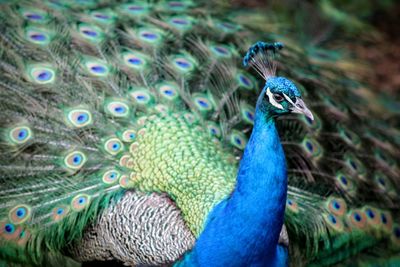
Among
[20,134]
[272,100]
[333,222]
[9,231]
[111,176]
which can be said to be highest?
[272,100]

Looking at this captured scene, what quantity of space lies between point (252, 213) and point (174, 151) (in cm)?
48

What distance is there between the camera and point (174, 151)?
8.02 feet

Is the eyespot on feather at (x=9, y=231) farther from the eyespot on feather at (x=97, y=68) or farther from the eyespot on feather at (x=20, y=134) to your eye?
the eyespot on feather at (x=97, y=68)

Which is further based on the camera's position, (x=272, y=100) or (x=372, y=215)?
(x=372, y=215)

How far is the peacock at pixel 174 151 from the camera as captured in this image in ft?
7.05

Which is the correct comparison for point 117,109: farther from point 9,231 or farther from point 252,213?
point 252,213

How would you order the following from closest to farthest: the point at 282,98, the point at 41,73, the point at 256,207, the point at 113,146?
1. the point at 282,98
2. the point at 256,207
3. the point at 113,146
4. the point at 41,73

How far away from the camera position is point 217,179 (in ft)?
7.72

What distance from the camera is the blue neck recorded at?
203 centimetres

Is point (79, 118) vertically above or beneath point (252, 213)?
beneath

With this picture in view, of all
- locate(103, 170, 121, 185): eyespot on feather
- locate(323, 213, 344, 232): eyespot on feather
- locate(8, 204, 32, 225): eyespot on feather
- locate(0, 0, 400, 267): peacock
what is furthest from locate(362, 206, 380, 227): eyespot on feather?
locate(8, 204, 32, 225): eyespot on feather

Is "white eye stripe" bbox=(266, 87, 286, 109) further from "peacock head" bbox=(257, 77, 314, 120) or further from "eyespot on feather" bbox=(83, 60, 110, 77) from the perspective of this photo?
"eyespot on feather" bbox=(83, 60, 110, 77)

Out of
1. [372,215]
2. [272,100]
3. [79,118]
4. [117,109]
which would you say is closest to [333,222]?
[372,215]

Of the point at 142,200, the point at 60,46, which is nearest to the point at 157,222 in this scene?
the point at 142,200
